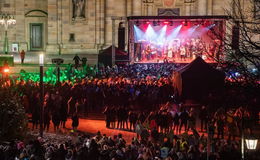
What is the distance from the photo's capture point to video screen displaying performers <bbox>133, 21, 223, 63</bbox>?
4100 cm

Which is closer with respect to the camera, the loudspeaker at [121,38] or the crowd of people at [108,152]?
the crowd of people at [108,152]

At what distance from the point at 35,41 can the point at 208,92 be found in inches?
1009

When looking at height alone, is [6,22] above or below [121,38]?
above

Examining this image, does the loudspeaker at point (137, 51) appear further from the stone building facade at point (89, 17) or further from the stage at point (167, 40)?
the stone building facade at point (89, 17)

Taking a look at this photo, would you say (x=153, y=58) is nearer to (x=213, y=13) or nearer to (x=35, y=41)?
(x=213, y=13)

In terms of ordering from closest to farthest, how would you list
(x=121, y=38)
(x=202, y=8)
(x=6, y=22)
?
(x=121, y=38) → (x=6, y=22) → (x=202, y=8)

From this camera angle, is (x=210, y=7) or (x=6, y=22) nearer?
(x=6, y=22)

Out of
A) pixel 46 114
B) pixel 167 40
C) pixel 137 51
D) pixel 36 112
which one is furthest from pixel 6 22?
pixel 46 114

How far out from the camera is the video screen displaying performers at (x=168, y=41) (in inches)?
1614

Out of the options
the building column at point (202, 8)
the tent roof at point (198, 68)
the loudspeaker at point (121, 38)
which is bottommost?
the tent roof at point (198, 68)

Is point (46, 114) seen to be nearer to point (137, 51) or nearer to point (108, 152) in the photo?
point (108, 152)

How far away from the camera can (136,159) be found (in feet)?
49.8

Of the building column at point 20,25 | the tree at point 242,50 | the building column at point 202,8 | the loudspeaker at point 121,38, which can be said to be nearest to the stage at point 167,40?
the loudspeaker at point 121,38

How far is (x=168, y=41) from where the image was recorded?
4228 centimetres
